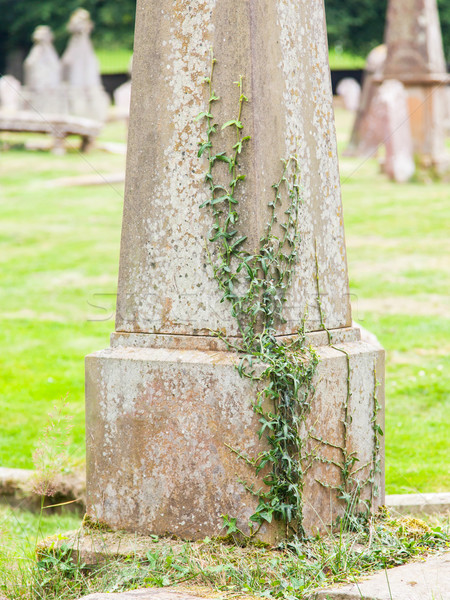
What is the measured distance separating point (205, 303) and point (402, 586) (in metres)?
1.15

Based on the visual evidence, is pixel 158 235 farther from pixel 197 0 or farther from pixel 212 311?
pixel 197 0

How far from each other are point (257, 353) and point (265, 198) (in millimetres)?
554

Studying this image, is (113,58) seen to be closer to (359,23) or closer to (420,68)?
(359,23)

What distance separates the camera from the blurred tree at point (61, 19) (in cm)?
3556

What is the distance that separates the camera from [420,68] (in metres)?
13.5

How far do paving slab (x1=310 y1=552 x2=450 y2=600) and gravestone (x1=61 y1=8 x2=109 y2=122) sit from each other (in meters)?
23.3

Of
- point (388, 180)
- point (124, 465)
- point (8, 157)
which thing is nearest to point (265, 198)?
point (124, 465)

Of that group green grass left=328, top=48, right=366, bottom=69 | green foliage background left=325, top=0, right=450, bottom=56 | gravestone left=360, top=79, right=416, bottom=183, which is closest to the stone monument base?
gravestone left=360, top=79, right=416, bottom=183

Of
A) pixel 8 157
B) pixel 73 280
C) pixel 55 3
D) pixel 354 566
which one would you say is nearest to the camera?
pixel 354 566

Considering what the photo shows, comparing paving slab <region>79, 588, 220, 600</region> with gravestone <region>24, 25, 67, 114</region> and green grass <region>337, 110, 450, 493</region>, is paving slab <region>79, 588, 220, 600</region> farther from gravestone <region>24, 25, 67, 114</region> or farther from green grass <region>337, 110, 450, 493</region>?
gravestone <region>24, 25, 67, 114</region>

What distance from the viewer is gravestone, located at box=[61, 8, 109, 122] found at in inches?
949

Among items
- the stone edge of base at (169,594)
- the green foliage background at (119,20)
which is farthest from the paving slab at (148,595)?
the green foliage background at (119,20)

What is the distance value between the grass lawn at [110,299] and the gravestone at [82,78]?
1056cm

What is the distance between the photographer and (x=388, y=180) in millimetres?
12992
